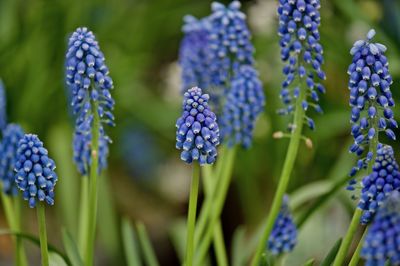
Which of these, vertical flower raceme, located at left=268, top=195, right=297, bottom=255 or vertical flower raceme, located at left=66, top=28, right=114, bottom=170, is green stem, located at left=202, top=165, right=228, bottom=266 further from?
vertical flower raceme, located at left=66, top=28, right=114, bottom=170

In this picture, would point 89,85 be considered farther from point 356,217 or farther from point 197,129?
point 356,217

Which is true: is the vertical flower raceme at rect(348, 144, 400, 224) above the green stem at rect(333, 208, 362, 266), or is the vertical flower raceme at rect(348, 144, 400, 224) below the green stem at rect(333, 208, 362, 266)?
above

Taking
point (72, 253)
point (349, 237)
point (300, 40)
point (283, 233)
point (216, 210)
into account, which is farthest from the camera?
point (216, 210)

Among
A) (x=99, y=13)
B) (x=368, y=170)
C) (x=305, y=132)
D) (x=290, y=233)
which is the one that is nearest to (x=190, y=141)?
(x=368, y=170)

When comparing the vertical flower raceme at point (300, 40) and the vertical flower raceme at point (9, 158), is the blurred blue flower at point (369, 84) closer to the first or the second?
the vertical flower raceme at point (300, 40)

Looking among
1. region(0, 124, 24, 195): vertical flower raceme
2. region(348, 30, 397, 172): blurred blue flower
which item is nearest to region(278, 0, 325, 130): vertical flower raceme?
region(348, 30, 397, 172): blurred blue flower

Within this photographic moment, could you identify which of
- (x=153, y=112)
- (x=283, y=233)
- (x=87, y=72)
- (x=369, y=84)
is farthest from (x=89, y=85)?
(x=153, y=112)
